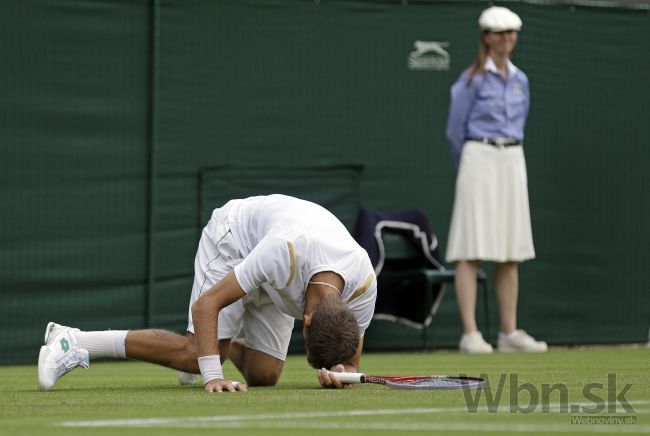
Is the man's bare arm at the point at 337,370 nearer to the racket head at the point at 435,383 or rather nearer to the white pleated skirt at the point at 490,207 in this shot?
the racket head at the point at 435,383

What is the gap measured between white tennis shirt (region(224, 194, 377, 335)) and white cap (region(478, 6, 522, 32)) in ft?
15.5

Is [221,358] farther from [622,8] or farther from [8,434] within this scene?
[622,8]

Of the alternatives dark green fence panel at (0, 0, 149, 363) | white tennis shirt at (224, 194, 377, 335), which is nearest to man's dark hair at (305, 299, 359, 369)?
white tennis shirt at (224, 194, 377, 335)

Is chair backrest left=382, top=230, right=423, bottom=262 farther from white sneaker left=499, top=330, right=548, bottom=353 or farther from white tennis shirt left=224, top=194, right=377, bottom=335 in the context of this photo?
white tennis shirt left=224, top=194, right=377, bottom=335

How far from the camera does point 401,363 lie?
10.4m

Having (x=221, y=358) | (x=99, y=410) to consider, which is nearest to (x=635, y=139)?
(x=221, y=358)

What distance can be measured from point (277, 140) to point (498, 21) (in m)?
1.96

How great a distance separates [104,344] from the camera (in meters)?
7.55

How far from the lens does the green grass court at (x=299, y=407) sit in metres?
5.10

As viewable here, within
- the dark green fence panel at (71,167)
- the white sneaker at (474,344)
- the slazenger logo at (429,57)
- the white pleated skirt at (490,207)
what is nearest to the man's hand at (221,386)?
the dark green fence panel at (71,167)

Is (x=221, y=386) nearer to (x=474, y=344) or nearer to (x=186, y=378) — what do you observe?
(x=186, y=378)

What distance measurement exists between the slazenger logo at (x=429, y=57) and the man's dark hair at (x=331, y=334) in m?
6.08

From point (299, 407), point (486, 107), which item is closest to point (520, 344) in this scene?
point (486, 107)

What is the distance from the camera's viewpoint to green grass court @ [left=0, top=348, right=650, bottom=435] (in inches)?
201
